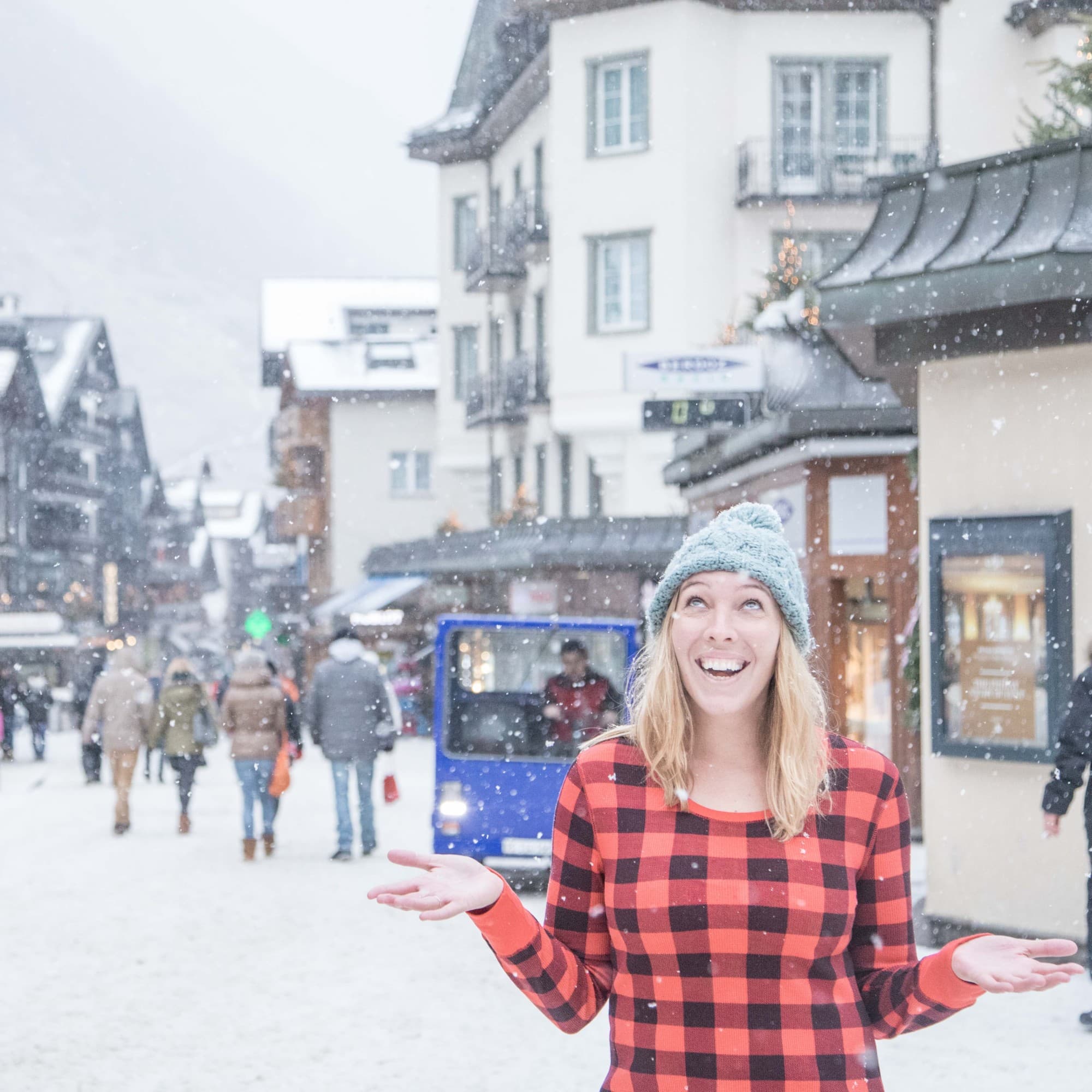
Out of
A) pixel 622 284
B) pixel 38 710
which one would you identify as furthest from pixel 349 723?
pixel 38 710

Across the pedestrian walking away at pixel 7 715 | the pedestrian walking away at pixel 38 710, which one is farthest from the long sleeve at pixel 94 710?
the pedestrian walking away at pixel 7 715

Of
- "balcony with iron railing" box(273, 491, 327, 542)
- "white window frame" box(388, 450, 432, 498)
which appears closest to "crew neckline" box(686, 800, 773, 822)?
"white window frame" box(388, 450, 432, 498)

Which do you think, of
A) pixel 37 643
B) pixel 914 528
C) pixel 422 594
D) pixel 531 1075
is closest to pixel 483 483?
pixel 422 594

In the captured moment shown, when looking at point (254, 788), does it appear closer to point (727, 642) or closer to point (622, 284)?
point (727, 642)

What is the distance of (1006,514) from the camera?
9.35m

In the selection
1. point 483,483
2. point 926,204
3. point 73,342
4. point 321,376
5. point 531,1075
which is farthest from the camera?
point 73,342

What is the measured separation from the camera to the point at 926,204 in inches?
364

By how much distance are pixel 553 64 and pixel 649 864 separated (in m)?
27.7

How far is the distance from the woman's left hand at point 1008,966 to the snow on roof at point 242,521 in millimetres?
117115

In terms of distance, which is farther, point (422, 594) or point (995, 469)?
point (422, 594)

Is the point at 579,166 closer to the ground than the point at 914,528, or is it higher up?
higher up

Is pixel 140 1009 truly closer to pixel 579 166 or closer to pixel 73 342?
pixel 579 166

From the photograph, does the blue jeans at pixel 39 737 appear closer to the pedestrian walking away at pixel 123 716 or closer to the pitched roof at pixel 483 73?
the pedestrian walking away at pixel 123 716

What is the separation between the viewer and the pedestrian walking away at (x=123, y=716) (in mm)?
15969
